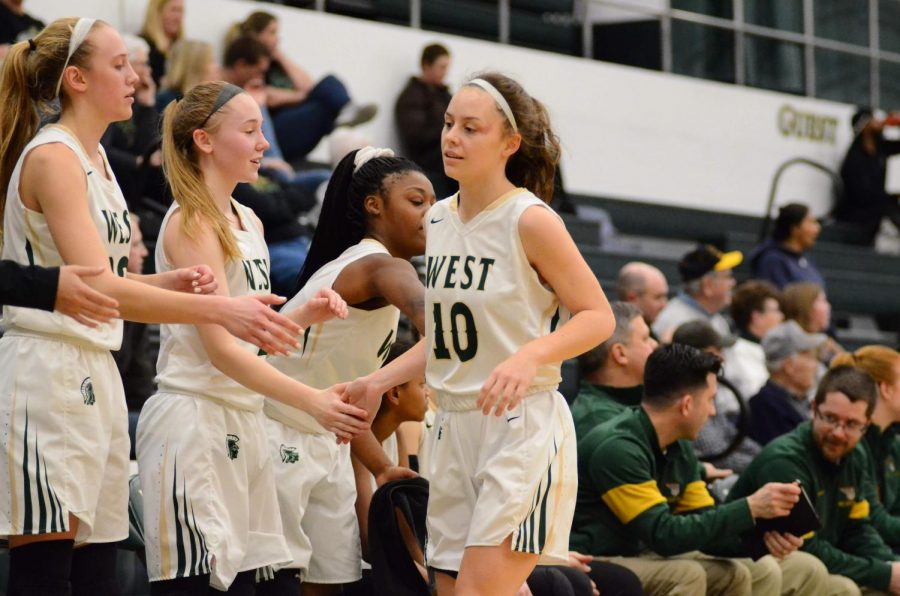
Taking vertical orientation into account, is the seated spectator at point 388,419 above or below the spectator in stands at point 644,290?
below

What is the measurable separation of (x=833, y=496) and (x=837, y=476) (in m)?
0.10

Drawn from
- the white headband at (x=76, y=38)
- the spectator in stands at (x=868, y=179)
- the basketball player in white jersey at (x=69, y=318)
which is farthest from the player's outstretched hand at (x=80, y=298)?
the spectator in stands at (x=868, y=179)

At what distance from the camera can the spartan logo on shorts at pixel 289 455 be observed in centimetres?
443

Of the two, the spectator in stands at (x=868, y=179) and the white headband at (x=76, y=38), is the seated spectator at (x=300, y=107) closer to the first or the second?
the white headband at (x=76, y=38)

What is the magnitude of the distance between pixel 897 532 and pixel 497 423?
3687 millimetres

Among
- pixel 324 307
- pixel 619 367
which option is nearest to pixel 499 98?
pixel 324 307

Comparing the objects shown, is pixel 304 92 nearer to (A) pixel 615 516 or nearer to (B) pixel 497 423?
(A) pixel 615 516

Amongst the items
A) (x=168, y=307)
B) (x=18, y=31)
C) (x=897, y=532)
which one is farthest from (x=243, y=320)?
(x=18, y=31)

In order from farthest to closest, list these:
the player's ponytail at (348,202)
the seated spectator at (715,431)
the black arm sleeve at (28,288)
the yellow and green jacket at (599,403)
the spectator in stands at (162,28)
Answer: the spectator in stands at (162,28), the seated spectator at (715,431), the yellow and green jacket at (599,403), the player's ponytail at (348,202), the black arm sleeve at (28,288)

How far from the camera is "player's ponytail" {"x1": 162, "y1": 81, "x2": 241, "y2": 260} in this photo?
13.2 feet

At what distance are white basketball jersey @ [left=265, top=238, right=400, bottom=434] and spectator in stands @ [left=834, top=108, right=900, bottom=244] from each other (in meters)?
10.3

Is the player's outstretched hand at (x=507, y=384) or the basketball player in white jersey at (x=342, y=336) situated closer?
the player's outstretched hand at (x=507, y=384)

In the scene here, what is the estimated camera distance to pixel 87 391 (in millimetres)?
3682

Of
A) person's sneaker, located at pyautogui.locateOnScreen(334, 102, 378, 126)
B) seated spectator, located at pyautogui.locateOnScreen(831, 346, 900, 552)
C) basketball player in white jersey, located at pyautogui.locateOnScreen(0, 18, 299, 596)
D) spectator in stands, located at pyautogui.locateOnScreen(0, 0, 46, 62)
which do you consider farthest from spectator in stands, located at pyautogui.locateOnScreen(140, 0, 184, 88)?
basketball player in white jersey, located at pyautogui.locateOnScreen(0, 18, 299, 596)
